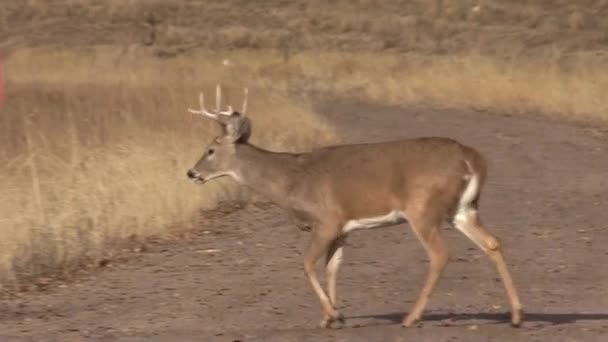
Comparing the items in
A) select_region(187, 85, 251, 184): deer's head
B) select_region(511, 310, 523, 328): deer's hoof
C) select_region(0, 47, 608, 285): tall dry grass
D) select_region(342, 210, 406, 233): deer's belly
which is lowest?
select_region(0, 47, 608, 285): tall dry grass

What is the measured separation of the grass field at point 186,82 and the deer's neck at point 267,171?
96.1 inches

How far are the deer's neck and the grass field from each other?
244cm

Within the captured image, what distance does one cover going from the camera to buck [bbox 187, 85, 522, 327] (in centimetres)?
1126

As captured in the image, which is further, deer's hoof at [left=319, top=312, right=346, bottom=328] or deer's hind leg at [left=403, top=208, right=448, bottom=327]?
deer's hoof at [left=319, top=312, right=346, bottom=328]

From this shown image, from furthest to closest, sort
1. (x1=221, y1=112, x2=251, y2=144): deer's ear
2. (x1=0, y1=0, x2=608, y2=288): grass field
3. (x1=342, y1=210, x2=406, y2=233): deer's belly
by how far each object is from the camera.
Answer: (x1=0, y1=0, x2=608, y2=288): grass field → (x1=221, y1=112, x2=251, y2=144): deer's ear → (x1=342, y1=210, x2=406, y2=233): deer's belly

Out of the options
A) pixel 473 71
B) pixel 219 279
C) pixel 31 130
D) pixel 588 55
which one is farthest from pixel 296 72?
pixel 219 279

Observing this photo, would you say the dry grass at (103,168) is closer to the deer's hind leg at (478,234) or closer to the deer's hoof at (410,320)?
the deer's hoof at (410,320)

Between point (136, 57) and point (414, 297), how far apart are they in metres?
29.4

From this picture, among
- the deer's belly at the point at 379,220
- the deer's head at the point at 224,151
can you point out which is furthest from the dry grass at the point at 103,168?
the deer's belly at the point at 379,220

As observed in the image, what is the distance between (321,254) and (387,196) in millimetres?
606

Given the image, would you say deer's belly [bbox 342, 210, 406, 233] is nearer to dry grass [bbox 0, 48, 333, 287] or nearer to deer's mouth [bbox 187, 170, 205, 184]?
deer's mouth [bbox 187, 170, 205, 184]

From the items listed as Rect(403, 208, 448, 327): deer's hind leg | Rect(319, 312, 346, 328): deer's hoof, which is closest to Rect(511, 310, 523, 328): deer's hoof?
Rect(403, 208, 448, 327): deer's hind leg

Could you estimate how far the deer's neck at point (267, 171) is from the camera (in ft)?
39.2

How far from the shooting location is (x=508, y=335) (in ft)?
36.2
